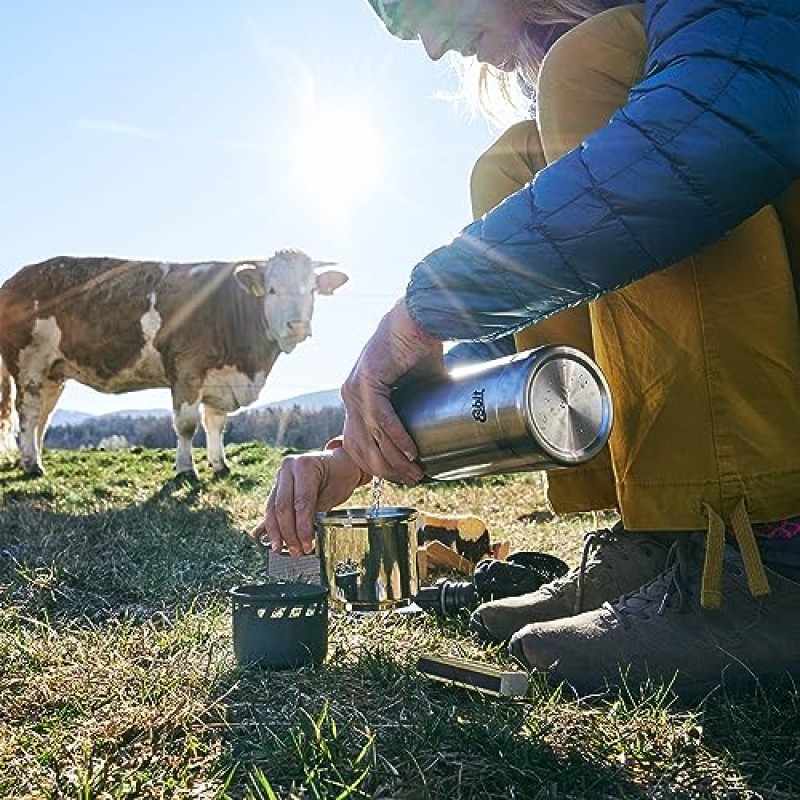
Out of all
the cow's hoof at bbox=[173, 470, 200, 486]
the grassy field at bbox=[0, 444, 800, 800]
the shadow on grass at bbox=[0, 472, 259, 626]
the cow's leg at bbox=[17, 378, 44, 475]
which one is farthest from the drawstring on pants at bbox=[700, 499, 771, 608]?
the cow's leg at bbox=[17, 378, 44, 475]

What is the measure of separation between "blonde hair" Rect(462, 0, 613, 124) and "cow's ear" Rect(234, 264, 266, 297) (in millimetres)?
6367

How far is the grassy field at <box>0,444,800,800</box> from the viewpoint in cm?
122

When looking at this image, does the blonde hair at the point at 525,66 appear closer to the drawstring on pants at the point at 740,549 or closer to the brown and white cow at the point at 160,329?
the drawstring on pants at the point at 740,549

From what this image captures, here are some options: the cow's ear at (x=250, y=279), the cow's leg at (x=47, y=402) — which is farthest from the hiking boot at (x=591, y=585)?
the cow's leg at (x=47, y=402)

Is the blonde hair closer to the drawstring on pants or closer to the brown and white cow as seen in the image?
the drawstring on pants

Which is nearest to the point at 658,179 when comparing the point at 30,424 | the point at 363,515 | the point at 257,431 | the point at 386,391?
the point at 386,391

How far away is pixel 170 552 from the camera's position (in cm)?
325

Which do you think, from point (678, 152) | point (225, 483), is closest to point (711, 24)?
point (678, 152)

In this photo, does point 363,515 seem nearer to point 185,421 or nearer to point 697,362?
point 697,362

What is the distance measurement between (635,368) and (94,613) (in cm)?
154

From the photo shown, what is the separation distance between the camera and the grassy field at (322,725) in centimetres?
122

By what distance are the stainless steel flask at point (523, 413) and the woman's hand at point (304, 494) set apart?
1.36ft

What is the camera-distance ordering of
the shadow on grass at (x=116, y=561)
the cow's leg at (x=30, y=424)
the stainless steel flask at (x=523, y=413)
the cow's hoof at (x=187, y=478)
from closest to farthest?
the stainless steel flask at (x=523, y=413)
the shadow on grass at (x=116, y=561)
the cow's hoof at (x=187, y=478)
the cow's leg at (x=30, y=424)

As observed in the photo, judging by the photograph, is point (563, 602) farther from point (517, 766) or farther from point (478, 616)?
point (517, 766)
